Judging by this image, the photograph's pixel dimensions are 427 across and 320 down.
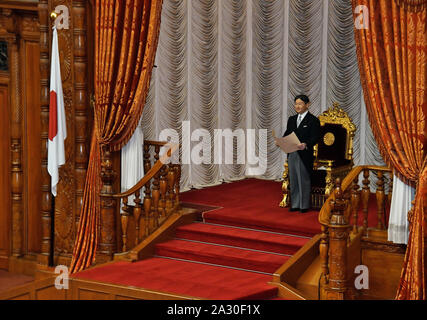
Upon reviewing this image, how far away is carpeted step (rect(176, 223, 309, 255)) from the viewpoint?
305 inches

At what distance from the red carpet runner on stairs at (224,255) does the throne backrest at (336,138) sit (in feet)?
3.12

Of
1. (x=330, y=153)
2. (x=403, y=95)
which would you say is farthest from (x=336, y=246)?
(x=330, y=153)

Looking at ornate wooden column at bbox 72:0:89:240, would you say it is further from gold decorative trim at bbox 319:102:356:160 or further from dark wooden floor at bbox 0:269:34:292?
gold decorative trim at bbox 319:102:356:160

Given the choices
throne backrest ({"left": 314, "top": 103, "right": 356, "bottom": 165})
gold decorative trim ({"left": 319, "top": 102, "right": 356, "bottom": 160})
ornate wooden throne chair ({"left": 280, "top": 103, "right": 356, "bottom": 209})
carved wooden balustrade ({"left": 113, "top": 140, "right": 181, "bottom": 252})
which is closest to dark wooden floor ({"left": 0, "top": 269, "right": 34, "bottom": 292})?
carved wooden balustrade ({"left": 113, "top": 140, "right": 181, "bottom": 252})

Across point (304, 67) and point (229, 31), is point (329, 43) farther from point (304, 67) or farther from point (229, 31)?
point (229, 31)

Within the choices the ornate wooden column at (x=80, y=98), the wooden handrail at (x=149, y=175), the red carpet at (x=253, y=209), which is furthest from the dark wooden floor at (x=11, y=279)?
the red carpet at (x=253, y=209)

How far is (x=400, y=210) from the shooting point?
678cm

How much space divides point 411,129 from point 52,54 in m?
3.86

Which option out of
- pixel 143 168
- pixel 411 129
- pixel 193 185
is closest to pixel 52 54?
pixel 143 168

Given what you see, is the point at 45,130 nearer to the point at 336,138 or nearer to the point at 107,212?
the point at 107,212

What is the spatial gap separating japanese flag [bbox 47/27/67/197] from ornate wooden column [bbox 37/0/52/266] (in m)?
0.23

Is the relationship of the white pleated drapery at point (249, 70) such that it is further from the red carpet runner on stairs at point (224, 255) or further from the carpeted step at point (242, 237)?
the carpeted step at point (242, 237)

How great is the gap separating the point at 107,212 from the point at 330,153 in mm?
2974
